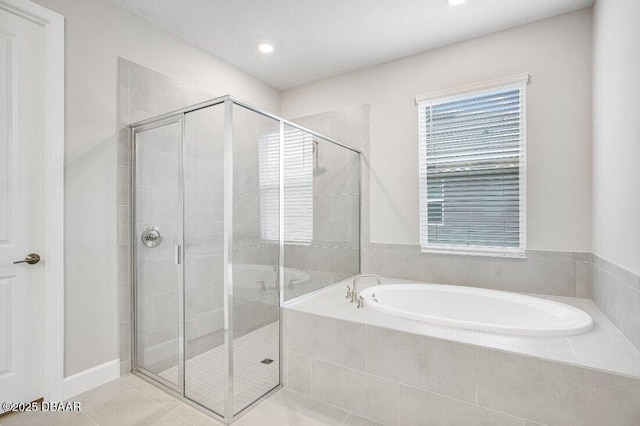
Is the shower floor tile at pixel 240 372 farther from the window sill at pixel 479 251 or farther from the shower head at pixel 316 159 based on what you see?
the window sill at pixel 479 251

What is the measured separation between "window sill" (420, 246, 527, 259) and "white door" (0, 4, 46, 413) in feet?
9.43

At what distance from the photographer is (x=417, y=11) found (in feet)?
7.59

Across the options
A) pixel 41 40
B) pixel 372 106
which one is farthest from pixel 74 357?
pixel 372 106

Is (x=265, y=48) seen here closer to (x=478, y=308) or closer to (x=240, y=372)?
(x=240, y=372)

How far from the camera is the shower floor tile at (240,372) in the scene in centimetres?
188

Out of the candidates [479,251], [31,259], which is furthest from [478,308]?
[31,259]

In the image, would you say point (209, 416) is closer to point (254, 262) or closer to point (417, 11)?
point (254, 262)

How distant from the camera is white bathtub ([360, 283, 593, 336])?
5.73 ft

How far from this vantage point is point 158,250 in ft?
7.38

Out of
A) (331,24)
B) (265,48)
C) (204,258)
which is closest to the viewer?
(204,258)

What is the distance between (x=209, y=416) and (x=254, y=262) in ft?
3.00

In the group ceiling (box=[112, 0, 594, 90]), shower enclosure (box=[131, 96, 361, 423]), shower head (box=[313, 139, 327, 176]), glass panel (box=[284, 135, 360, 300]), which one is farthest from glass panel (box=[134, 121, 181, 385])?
shower head (box=[313, 139, 327, 176])

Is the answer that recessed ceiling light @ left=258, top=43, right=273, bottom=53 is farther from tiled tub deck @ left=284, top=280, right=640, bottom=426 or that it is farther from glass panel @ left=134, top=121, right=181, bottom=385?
tiled tub deck @ left=284, top=280, right=640, bottom=426

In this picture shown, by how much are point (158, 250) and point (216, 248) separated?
61 cm
